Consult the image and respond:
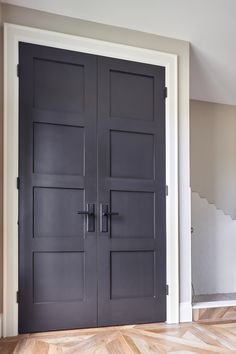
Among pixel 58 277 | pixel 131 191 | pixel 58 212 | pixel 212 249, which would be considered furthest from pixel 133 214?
pixel 212 249

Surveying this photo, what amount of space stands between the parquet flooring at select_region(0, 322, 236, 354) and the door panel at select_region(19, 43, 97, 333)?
5.7 inches

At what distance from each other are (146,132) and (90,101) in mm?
559

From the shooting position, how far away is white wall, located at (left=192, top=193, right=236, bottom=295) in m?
3.80

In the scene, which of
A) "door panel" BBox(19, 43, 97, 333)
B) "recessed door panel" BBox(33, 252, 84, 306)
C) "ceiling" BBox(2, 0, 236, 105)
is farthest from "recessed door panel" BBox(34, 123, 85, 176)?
"ceiling" BBox(2, 0, 236, 105)

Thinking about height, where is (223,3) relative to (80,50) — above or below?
above

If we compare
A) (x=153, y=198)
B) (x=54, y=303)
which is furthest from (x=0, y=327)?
(x=153, y=198)

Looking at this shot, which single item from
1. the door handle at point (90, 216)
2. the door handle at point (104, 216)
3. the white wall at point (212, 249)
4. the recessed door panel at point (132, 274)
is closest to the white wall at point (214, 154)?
the white wall at point (212, 249)

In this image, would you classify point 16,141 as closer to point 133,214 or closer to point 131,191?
point 131,191

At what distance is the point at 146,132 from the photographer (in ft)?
9.35

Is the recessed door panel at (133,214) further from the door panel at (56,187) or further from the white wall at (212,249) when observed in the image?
the white wall at (212,249)

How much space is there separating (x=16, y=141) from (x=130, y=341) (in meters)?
1.71

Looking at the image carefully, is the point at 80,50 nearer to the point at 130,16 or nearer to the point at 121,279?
the point at 130,16

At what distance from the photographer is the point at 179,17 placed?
264cm

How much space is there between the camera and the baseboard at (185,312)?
2.79 metres
